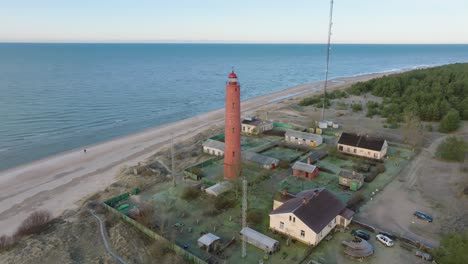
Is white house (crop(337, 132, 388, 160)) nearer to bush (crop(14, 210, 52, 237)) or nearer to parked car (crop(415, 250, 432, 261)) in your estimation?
parked car (crop(415, 250, 432, 261))

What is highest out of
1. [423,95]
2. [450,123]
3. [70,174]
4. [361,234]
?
[423,95]

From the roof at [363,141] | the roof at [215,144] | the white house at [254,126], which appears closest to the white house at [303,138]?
the roof at [363,141]

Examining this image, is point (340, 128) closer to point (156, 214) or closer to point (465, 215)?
point (465, 215)

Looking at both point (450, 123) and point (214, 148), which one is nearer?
point (214, 148)

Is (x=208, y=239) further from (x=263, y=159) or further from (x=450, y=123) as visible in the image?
(x=450, y=123)

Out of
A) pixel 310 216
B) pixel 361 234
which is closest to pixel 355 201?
pixel 361 234

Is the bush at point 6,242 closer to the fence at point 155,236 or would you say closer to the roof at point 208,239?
the fence at point 155,236
